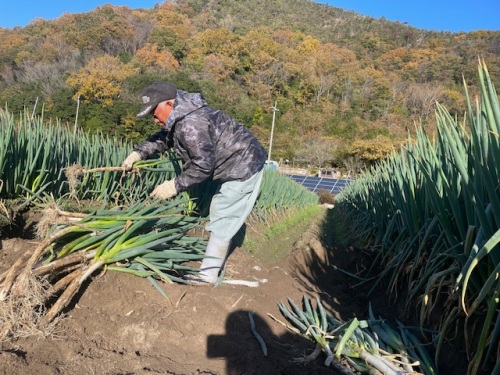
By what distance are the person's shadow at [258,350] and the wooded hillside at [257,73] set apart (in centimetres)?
2830

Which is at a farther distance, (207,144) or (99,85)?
(99,85)

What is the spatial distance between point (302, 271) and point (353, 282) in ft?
1.80

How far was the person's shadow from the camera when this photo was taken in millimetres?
1781

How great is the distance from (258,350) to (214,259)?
1.04 metres

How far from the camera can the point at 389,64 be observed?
69.6 metres

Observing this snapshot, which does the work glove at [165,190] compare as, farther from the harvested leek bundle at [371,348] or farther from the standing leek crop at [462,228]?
the standing leek crop at [462,228]

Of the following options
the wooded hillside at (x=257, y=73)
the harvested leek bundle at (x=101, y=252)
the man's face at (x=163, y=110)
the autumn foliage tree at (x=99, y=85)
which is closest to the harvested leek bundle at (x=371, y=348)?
the harvested leek bundle at (x=101, y=252)

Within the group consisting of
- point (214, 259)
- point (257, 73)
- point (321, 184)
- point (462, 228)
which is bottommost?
point (321, 184)

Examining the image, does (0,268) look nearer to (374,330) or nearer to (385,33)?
Answer: (374,330)

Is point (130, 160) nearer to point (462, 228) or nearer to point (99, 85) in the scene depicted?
point (462, 228)

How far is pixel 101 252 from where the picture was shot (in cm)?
218

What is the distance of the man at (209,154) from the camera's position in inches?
106

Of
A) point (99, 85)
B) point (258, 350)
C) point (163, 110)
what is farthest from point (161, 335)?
point (99, 85)

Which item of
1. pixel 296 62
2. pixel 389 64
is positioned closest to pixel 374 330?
pixel 296 62
